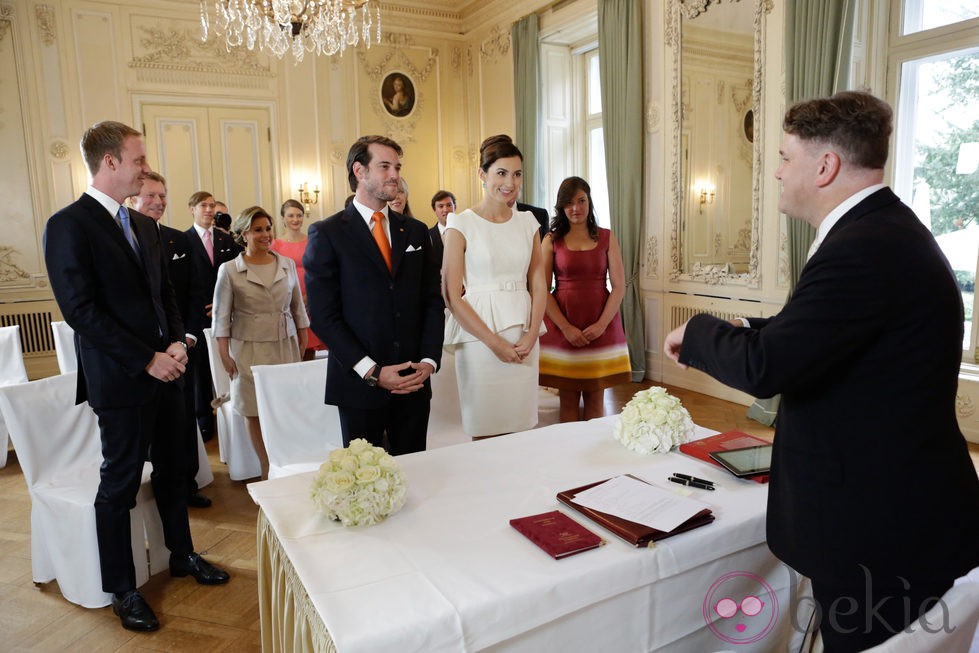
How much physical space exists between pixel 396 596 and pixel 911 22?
518cm

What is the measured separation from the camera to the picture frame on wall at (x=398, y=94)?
28.6 ft

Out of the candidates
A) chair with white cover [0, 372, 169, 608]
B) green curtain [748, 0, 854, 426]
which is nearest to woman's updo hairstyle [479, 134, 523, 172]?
chair with white cover [0, 372, 169, 608]

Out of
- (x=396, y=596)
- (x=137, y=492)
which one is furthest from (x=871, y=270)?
(x=137, y=492)

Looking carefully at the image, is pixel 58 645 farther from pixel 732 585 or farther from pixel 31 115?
pixel 31 115

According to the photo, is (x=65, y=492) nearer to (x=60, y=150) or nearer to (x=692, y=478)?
(x=692, y=478)

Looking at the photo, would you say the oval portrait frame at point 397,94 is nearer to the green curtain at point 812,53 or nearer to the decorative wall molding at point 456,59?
the decorative wall molding at point 456,59

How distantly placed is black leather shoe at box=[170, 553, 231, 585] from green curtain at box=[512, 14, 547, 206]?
5909 millimetres

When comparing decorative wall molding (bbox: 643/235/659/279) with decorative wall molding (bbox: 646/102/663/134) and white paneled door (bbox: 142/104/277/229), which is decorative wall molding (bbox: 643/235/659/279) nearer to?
decorative wall molding (bbox: 646/102/663/134)

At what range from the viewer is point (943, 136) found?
4453mm

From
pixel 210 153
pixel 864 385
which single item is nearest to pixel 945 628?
pixel 864 385

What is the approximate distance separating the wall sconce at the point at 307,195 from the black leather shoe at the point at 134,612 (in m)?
6.40

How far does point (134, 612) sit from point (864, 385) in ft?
8.05

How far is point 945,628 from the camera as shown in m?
0.89

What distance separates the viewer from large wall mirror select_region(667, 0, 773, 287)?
17.5 ft
